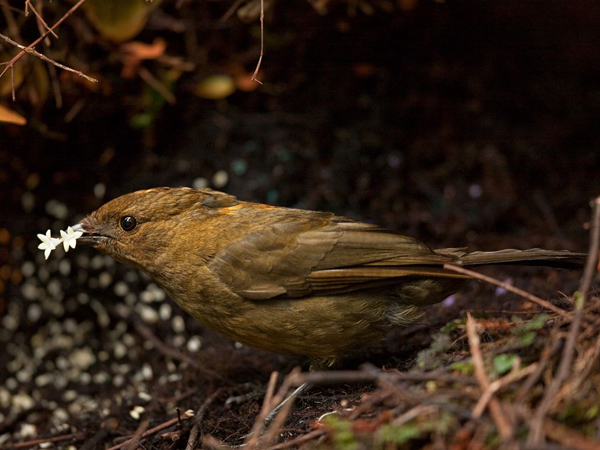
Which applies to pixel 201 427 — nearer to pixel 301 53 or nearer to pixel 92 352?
pixel 92 352

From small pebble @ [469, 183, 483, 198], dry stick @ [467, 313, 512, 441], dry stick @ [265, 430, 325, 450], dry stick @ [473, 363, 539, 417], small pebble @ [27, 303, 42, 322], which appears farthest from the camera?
small pebble @ [469, 183, 483, 198]

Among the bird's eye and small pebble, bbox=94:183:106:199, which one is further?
small pebble, bbox=94:183:106:199

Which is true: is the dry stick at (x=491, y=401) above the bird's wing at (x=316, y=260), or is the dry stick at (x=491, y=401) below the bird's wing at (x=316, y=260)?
below

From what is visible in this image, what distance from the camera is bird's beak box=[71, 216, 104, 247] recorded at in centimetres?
416

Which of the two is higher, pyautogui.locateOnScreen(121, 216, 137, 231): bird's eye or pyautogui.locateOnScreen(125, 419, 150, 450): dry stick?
pyautogui.locateOnScreen(121, 216, 137, 231): bird's eye

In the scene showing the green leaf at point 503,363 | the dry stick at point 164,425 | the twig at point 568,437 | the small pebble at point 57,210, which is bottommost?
the dry stick at point 164,425

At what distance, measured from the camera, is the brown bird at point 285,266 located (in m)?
3.91

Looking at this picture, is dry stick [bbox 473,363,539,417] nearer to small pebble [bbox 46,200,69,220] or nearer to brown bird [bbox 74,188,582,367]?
brown bird [bbox 74,188,582,367]

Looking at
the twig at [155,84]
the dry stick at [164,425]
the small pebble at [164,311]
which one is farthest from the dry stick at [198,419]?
the twig at [155,84]

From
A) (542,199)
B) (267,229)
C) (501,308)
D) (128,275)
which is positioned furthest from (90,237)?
(542,199)

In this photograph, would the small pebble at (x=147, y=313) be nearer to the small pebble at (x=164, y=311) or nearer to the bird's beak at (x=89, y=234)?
the small pebble at (x=164, y=311)

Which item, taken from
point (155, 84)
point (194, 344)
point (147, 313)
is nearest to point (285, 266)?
point (194, 344)

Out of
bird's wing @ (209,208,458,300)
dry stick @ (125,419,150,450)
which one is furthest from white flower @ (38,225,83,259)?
dry stick @ (125,419,150,450)

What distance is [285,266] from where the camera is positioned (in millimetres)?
3963
